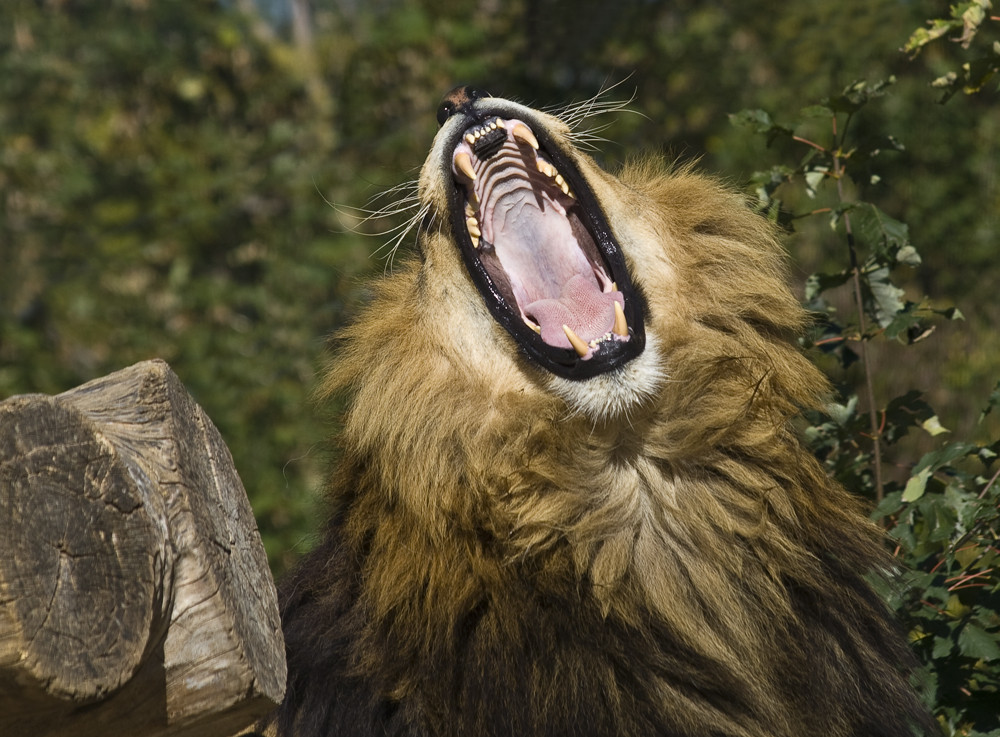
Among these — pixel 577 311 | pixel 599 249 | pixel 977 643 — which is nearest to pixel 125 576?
pixel 577 311

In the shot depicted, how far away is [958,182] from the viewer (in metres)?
7.10

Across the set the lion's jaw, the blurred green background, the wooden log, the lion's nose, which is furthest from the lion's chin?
the blurred green background

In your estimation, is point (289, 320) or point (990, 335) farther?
point (289, 320)

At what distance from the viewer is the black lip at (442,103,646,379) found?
2.78m

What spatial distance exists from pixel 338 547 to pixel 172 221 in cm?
504

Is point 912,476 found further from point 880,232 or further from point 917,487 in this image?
point 880,232

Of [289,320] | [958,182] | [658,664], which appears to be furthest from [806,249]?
[658,664]

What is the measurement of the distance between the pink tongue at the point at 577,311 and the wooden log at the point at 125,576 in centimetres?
111

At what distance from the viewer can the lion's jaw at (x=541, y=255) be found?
9.12 feet

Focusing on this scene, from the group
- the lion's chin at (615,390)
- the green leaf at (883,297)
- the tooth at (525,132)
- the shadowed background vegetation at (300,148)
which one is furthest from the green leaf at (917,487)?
the shadowed background vegetation at (300,148)

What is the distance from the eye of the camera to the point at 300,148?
784 centimetres

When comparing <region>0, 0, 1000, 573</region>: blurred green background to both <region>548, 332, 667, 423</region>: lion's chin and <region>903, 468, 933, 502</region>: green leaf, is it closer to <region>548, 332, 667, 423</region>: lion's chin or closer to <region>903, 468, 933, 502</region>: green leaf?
<region>903, 468, 933, 502</region>: green leaf

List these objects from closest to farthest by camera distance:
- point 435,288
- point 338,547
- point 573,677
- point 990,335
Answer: point 573,677
point 338,547
point 435,288
point 990,335

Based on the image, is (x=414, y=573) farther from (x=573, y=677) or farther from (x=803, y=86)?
(x=803, y=86)
